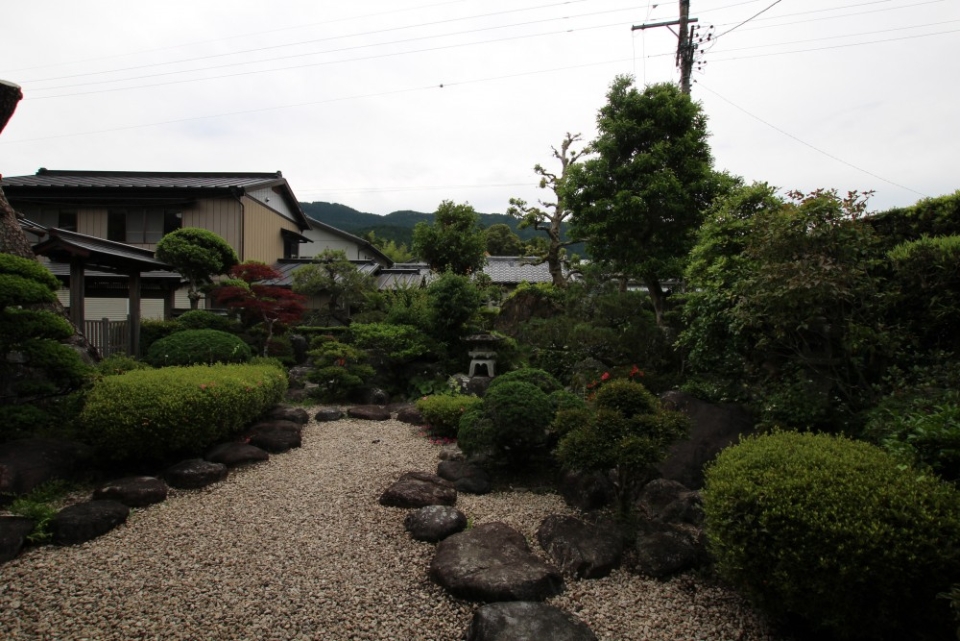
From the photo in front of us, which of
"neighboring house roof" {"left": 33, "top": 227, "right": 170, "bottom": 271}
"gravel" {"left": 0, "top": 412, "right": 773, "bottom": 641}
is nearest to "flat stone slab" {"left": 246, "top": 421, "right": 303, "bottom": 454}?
"gravel" {"left": 0, "top": 412, "right": 773, "bottom": 641}

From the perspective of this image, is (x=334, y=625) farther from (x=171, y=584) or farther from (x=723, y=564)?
(x=723, y=564)

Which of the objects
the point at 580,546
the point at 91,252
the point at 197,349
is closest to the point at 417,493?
the point at 580,546

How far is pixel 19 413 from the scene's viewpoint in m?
5.03

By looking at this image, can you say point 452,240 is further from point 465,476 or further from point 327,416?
point 465,476

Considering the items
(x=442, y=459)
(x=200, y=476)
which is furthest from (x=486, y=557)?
(x=200, y=476)

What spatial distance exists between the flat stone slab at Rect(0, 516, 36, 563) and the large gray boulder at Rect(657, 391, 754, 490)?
5.07 metres

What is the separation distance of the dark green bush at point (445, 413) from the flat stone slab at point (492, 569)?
9.52 feet

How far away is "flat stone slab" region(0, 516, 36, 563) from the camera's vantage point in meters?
3.47

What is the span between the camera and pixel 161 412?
16.2 ft

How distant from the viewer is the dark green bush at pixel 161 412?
191 inches

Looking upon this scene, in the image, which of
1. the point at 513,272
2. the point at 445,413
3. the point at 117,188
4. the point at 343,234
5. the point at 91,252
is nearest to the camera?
the point at 445,413

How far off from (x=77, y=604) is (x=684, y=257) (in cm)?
994

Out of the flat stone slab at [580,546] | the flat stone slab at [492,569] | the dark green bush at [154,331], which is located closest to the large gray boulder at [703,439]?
the flat stone slab at [580,546]

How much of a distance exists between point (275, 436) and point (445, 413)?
2.13 meters
